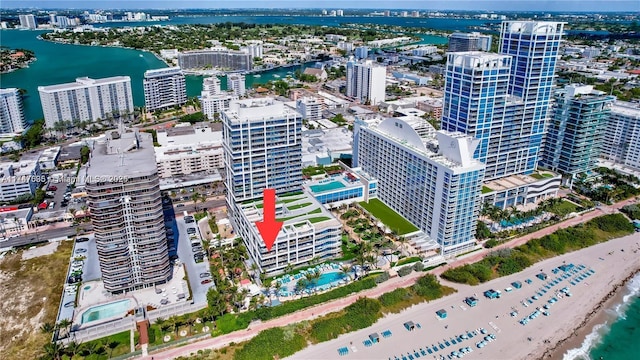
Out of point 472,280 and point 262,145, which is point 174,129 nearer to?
point 262,145

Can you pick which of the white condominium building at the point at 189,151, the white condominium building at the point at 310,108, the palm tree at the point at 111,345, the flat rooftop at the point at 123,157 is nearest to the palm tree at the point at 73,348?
the palm tree at the point at 111,345

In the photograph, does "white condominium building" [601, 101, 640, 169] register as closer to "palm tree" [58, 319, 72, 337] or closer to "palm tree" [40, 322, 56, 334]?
"palm tree" [58, 319, 72, 337]

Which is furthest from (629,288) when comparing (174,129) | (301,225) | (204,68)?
(204,68)

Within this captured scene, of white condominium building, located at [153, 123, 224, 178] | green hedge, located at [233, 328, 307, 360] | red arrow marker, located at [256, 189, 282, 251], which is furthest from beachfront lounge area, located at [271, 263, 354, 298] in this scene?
white condominium building, located at [153, 123, 224, 178]

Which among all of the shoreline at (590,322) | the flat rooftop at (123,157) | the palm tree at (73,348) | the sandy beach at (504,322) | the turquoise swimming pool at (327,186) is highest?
the flat rooftop at (123,157)

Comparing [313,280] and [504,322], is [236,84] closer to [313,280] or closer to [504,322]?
[313,280]

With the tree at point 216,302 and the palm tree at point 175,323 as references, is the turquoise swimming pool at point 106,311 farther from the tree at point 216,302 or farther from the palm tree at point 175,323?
the tree at point 216,302
